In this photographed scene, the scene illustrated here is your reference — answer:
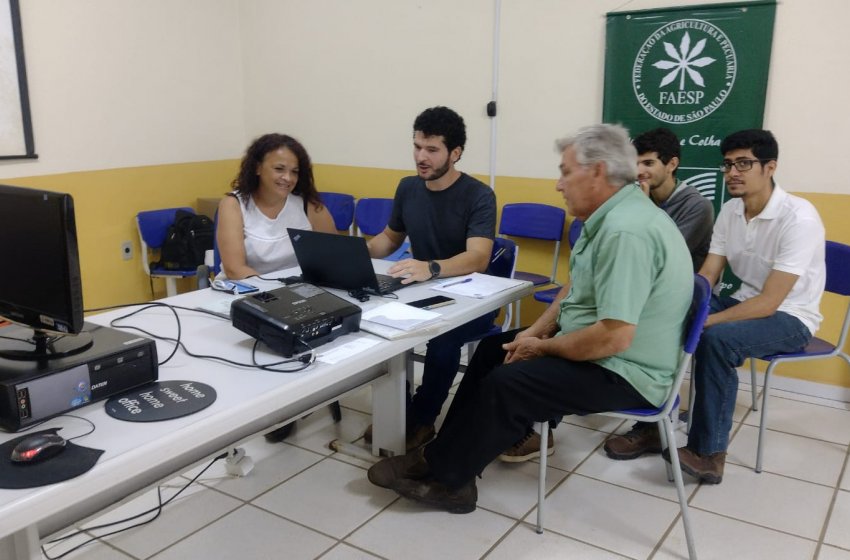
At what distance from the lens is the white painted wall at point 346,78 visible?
315 cm

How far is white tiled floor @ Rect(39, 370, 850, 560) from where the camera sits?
2.07m

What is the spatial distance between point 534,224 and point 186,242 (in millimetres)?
2174

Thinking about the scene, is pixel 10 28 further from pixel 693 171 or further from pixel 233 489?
pixel 693 171

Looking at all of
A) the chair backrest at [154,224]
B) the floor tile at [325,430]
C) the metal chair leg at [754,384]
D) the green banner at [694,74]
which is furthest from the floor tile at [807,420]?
the chair backrest at [154,224]

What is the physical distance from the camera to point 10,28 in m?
3.54

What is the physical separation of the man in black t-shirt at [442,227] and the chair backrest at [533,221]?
1.10 m

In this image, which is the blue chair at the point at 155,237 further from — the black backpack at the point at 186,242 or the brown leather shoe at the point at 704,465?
the brown leather shoe at the point at 704,465

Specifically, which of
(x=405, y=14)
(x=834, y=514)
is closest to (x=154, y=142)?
(x=405, y=14)

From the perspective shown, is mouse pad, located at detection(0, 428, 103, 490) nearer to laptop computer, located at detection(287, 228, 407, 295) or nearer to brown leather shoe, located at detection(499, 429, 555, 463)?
laptop computer, located at detection(287, 228, 407, 295)

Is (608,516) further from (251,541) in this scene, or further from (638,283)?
(251,541)

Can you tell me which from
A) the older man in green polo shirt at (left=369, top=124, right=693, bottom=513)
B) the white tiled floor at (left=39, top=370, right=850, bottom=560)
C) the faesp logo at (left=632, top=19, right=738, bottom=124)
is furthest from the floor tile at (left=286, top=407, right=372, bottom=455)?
the faesp logo at (left=632, top=19, right=738, bottom=124)

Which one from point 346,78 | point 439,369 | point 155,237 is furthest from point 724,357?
point 155,237

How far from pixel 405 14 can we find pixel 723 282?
2.49 metres

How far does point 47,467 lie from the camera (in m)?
1.11
